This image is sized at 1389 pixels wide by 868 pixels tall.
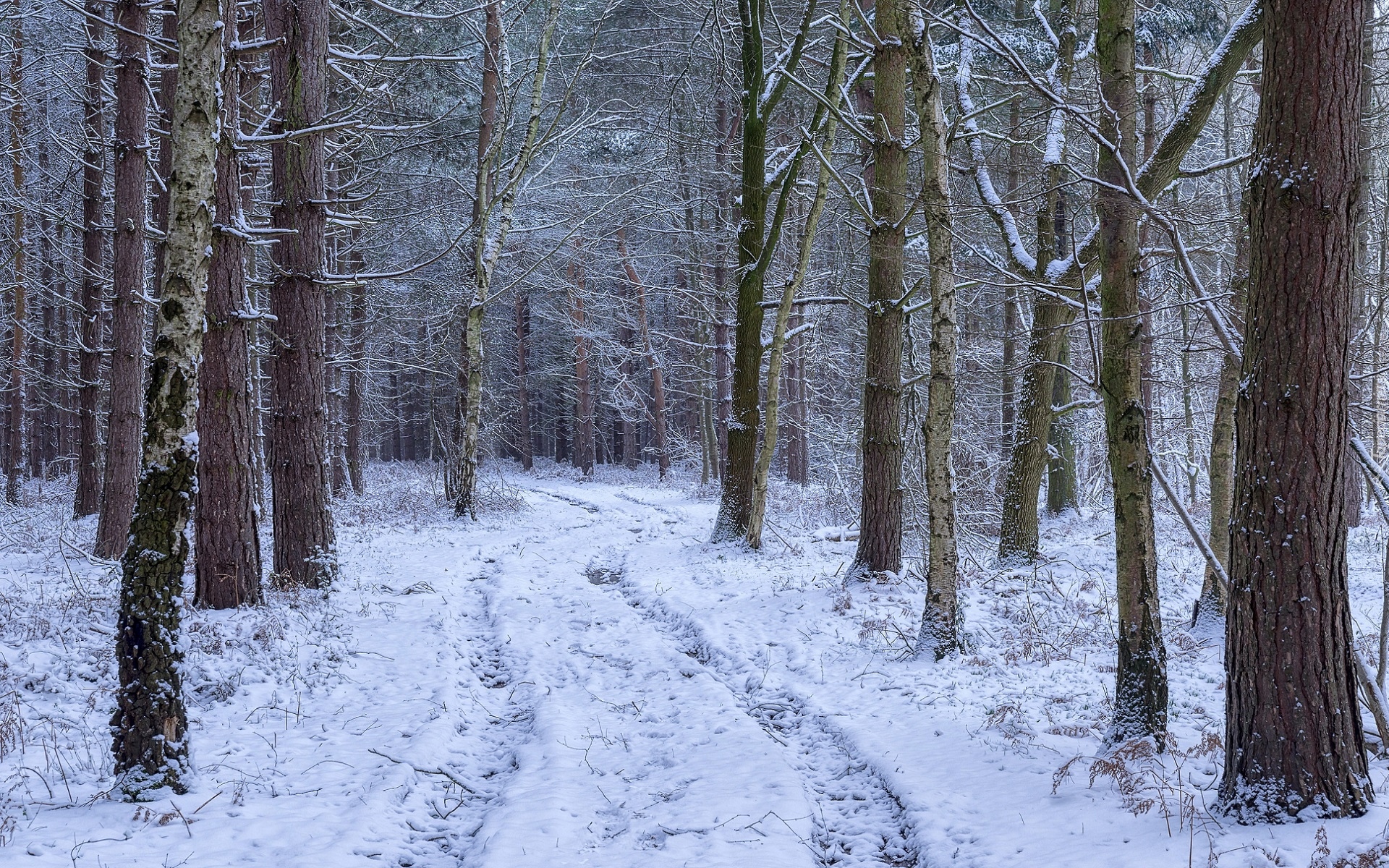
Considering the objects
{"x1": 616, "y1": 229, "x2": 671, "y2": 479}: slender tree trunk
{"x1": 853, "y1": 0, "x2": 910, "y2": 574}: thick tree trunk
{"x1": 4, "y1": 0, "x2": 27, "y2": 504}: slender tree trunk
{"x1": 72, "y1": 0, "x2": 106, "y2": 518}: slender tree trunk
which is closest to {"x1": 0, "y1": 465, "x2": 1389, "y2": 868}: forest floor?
{"x1": 853, "y1": 0, "x2": 910, "y2": 574}: thick tree trunk

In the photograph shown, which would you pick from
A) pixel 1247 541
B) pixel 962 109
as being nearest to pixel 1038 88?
pixel 1247 541

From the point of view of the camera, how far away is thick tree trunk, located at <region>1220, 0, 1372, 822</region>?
3.56 metres

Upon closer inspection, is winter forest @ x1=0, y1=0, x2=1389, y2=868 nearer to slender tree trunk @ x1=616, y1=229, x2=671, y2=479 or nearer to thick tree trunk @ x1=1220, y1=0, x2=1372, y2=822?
thick tree trunk @ x1=1220, y1=0, x2=1372, y2=822

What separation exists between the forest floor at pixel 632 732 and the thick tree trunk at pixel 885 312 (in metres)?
0.76

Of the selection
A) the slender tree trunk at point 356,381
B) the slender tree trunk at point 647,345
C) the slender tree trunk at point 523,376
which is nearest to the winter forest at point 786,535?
the slender tree trunk at point 356,381

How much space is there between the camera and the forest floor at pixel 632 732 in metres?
4.00

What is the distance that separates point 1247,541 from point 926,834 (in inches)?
79.7

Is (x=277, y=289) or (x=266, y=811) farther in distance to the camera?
(x=277, y=289)

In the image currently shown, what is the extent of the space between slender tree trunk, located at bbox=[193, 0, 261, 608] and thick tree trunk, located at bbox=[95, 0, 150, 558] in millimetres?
3470

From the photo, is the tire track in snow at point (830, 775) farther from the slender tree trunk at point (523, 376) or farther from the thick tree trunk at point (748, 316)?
the slender tree trunk at point (523, 376)

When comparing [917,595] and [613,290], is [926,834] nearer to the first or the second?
[917,595]

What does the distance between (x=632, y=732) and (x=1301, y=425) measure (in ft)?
13.6

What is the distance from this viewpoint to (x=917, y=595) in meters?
8.88

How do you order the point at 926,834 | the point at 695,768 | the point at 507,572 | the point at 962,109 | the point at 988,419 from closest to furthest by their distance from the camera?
1. the point at 926,834
2. the point at 695,768
3. the point at 962,109
4. the point at 507,572
5. the point at 988,419
